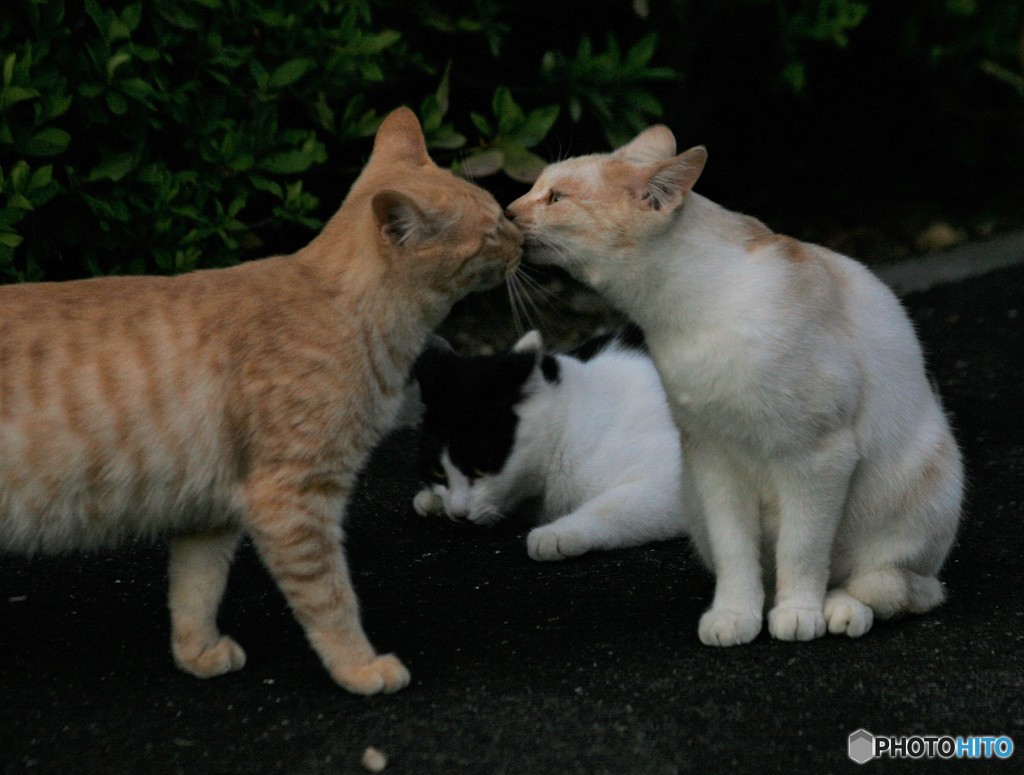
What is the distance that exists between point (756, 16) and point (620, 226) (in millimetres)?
4408

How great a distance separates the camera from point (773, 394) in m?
3.18

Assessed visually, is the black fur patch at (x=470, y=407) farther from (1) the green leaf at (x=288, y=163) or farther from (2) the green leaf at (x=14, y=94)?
(2) the green leaf at (x=14, y=94)

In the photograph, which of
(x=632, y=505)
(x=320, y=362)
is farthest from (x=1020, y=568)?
Answer: (x=320, y=362)

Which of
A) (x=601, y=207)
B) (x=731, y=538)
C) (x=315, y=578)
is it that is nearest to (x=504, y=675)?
(x=315, y=578)

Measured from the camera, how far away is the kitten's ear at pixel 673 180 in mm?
3211

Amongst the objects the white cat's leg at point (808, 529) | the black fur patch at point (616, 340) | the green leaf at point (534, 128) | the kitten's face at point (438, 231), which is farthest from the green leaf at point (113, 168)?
the white cat's leg at point (808, 529)

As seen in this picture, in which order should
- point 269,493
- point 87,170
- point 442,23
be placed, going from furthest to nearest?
point 442,23 < point 87,170 < point 269,493

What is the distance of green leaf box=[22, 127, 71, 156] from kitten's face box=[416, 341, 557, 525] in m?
1.39

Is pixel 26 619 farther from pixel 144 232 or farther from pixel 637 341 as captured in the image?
pixel 637 341

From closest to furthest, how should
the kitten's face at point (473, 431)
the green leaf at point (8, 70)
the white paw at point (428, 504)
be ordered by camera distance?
the green leaf at point (8, 70) → the kitten's face at point (473, 431) → the white paw at point (428, 504)

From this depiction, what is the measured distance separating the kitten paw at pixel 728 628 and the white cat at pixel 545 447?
955 mm

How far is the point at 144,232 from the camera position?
4.72 metres

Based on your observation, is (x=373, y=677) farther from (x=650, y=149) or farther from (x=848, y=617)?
(x=650, y=149)

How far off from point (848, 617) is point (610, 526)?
1.10 meters
